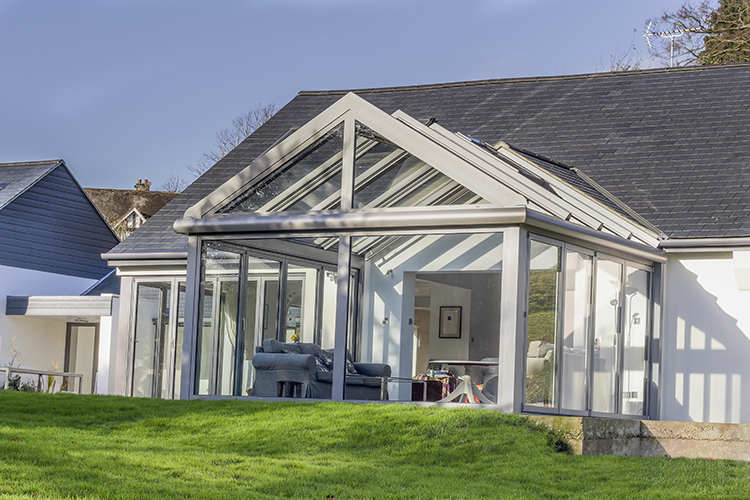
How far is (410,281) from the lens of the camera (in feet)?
37.7

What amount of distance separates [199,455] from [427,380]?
3.81 meters

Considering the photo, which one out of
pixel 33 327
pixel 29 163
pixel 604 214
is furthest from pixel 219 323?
pixel 29 163

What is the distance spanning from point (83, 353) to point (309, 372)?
611 inches

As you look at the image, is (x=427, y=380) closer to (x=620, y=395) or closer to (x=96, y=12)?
(x=620, y=395)

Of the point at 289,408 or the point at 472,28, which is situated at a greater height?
the point at 472,28

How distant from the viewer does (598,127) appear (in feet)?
52.3

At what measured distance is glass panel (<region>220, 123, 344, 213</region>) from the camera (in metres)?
10.9

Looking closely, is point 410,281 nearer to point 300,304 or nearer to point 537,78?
point 300,304

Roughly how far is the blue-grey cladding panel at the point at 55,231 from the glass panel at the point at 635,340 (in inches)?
661

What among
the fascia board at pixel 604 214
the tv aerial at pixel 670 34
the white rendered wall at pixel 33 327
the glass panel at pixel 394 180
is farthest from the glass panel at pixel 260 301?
the tv aerial at pixel 670 34

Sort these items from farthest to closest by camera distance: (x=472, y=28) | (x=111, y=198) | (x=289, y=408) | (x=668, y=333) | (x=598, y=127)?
1. (x=472, y=28)
2. (x=111, y=198)
3. (x=598, y=127)
4. (x=668, y=333)
5. (x=289, y=408)

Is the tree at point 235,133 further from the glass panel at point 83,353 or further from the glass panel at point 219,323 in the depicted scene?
the glass panel at point 219,323

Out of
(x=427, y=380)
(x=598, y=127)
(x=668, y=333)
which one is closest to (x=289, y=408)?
(x=427, y=380)

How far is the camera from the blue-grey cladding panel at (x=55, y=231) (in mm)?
23188
